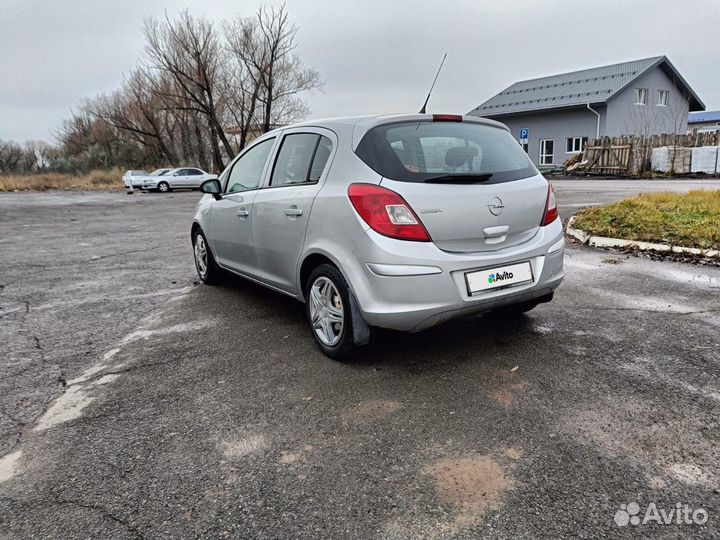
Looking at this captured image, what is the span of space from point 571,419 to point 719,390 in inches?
→ 39.2

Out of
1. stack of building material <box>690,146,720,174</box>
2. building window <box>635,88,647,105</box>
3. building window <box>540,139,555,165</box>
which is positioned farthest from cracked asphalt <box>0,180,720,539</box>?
building window <box>635,88,647,105</box>

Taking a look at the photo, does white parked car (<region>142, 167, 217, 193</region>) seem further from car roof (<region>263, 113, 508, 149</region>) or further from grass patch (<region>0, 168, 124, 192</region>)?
car roof (<region>263, 113, 508, 149</region>)

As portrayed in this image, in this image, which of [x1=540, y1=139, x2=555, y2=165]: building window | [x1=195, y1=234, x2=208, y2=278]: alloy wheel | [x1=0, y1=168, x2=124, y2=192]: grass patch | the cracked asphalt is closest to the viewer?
the cracked asphalt

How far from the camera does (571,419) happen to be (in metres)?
2.77

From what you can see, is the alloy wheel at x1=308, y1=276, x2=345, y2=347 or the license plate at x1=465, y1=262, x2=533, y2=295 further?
the alloy wheel at x1=308, y1=276, x2=345, y2=347

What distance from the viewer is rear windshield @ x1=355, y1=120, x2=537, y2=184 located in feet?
10.8

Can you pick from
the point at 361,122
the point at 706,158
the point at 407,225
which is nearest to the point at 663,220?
the point at 361,122

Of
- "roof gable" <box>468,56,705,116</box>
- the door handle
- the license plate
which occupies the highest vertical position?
"roof gable" <box>468,56,705,116</box>

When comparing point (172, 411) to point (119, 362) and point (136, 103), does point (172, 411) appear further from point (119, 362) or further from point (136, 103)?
point (136, 103)

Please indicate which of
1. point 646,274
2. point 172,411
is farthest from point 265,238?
point 646,274

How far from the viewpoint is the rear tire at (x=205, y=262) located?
19.3 ft

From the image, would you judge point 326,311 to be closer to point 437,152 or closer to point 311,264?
point 311,264

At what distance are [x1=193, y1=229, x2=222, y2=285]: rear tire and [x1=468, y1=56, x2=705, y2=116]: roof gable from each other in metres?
33.4

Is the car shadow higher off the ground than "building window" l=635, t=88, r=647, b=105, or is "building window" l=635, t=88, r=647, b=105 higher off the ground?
"building window" l=635, t=88, r=647, b=105
